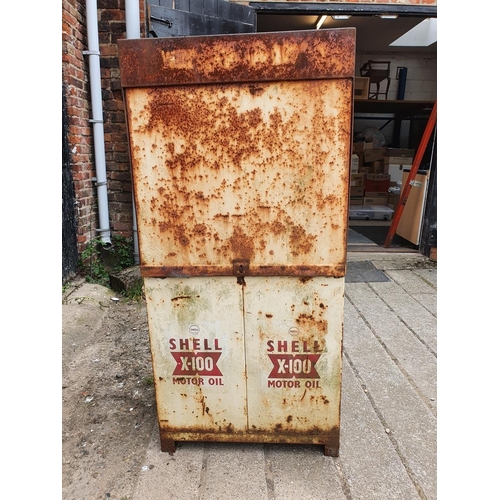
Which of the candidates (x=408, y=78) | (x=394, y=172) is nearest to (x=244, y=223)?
(x=394, y=172)

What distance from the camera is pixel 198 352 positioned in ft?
5.83

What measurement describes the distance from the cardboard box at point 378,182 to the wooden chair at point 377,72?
189cm

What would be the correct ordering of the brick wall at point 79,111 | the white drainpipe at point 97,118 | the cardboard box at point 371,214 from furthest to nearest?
the cardboard box at point 371,214, the white drainpipe at point 97,118, the brick wall at point 79,111

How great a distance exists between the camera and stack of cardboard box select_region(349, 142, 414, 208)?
8008 millimetres

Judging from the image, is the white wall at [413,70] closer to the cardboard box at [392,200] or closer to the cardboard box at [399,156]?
the cardboard box at [399,156]

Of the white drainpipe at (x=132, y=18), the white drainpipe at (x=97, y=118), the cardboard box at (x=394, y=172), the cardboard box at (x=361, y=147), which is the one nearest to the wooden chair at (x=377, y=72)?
the cardboard box at (x=361, y=147)

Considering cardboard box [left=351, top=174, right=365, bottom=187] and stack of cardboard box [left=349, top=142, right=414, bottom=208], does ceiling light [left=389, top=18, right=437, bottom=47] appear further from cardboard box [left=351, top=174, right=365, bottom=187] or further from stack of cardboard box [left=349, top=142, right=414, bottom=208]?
cardboard box [left=351, top=174, right=365, bottom=187]

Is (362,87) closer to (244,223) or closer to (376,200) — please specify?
(376,200)

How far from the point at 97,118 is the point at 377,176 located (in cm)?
582

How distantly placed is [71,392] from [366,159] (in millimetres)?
7316

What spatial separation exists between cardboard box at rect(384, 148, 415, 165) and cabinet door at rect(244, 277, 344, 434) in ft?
23.1

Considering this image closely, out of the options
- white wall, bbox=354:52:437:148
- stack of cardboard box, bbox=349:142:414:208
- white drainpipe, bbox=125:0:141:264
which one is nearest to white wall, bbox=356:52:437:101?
white wall, bbox=354:52:437:148

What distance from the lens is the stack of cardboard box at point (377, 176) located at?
8.01 m

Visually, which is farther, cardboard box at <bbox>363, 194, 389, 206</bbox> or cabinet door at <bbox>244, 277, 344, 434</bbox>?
cardboard box at <bbox>363, 194, 389, 206</bbox>
